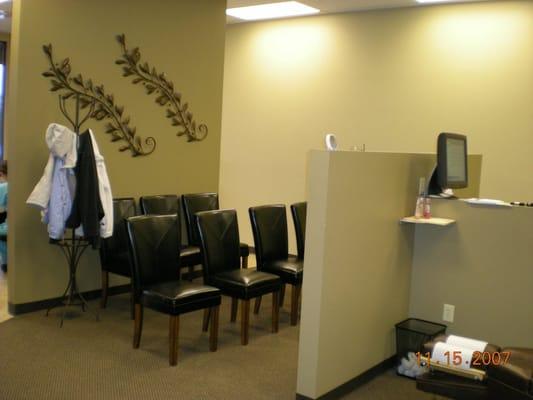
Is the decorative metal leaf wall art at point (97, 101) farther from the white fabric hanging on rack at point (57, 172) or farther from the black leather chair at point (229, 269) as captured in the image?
the black leather chair at point (229, 269)

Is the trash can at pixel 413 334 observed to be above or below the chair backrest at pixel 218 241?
below

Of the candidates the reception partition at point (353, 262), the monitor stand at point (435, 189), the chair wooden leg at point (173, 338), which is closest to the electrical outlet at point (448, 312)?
the reception partition at point (353, 262)

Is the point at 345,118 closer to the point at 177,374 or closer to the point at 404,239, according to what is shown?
the point at 404,239

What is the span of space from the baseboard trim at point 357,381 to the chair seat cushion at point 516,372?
1.00 metres

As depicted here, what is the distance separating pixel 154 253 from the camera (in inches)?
146

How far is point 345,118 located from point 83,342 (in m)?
3.70

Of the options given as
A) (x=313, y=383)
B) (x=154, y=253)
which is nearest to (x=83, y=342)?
(x=154, y=253)

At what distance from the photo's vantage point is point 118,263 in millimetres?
4301

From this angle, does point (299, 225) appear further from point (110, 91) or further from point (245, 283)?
point (110, 91)

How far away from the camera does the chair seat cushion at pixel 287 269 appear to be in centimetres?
431

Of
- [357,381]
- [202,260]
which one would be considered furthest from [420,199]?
[202,260]

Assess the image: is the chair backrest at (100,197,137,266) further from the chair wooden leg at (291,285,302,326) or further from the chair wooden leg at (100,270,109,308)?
the chair wooden leg at (291,285,302,326)

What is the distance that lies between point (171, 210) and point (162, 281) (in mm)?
1336

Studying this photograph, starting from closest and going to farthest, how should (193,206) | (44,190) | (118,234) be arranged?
(44,190) → (118,234) → (193,206)
